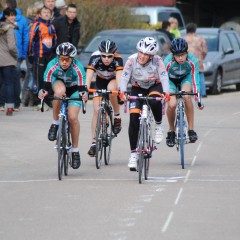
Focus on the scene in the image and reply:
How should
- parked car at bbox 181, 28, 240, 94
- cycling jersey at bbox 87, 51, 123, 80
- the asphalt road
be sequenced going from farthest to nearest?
1. parked car at bbox 181, 28, 240, 94
2. cycling jersey at bbox 87, 51, 123, 80
3. the asphalt road

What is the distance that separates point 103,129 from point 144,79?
4.56 ft

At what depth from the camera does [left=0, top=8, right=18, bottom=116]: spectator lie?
19.6m

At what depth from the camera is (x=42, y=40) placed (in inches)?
817

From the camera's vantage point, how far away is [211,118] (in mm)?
20297

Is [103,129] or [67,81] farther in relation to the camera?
[103,129]

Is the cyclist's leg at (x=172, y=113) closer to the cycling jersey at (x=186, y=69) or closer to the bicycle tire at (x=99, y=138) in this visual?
the cycling jersey at (x=186, y=69)

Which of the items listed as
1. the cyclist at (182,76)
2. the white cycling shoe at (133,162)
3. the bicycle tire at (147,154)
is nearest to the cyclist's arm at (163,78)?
the bicycle tire at (147,154)

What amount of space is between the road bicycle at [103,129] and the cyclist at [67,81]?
0.54m

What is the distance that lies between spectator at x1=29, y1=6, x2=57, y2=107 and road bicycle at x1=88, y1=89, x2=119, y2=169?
256 inches

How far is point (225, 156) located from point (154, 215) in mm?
4834

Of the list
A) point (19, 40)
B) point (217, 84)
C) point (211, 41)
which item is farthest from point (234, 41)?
point (19, 40)

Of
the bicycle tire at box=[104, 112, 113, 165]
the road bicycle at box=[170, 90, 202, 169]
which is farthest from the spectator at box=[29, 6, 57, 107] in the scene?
the road bicycle at box=[170, 90, 202, 169]

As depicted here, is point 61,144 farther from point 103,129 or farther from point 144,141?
point 103,129

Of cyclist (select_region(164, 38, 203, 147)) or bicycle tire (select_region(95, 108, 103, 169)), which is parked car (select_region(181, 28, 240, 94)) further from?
bicycle tire (select_region(95, 108, 103, 169))
